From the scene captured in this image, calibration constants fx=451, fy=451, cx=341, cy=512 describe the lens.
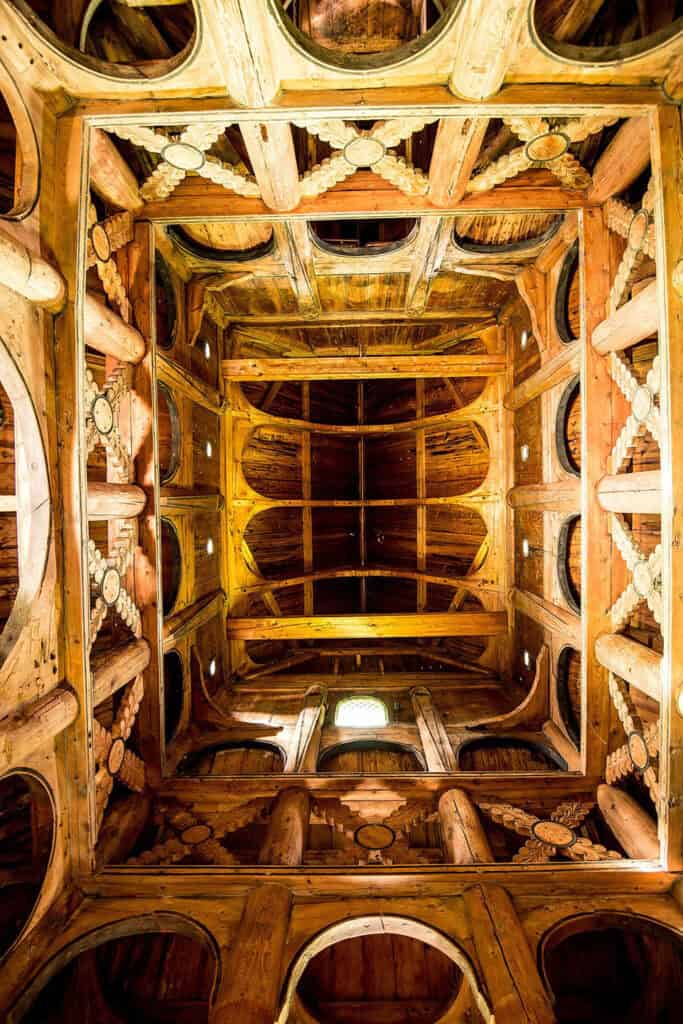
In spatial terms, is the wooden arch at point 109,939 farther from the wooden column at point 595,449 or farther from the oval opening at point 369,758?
the wooden column at point 595,449

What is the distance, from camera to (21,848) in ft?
14.1

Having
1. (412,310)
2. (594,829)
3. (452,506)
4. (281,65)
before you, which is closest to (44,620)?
(281,65)

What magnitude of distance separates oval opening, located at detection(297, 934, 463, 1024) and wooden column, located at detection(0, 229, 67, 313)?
5520 mm

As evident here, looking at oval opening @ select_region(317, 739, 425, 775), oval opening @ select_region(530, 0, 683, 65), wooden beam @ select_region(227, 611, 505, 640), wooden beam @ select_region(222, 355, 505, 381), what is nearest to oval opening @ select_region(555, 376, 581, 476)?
wooden beam @ select_region(222, 355, 505, 381)

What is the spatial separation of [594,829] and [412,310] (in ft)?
20.5

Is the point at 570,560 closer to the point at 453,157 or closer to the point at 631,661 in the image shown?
the point at 631,661

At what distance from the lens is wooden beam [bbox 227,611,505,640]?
6.67m

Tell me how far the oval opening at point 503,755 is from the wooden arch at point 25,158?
6.13 meters

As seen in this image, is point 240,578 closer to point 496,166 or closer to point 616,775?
point 616,775

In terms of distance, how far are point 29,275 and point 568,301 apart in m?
5.13

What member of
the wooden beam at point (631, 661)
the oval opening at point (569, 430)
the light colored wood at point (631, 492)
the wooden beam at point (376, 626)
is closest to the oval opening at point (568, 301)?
the oval opening at point (569, 430)

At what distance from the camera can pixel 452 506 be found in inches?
324

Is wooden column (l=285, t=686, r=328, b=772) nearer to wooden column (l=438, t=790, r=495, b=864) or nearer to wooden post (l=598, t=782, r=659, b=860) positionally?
wooden column (l=438, t=790, r=495, b=864)

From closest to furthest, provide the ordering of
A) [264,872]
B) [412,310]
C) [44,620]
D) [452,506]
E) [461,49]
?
[461,49]
[44,620]
[264,872]
[412,310]
[452,506]
